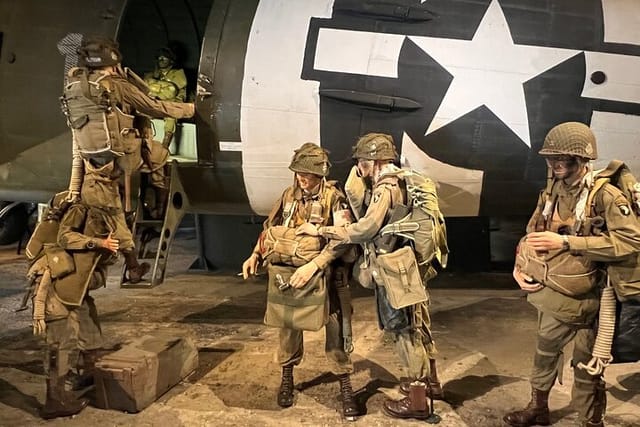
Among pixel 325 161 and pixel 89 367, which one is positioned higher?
pixel 325 161

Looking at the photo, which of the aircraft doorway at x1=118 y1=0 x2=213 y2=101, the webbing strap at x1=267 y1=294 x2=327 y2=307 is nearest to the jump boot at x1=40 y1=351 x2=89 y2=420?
the webbing strap at x1=267 y1=294 x2=327 y2=307

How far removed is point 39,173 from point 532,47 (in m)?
3.75

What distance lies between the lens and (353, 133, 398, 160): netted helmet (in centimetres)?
380

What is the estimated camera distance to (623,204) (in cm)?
332

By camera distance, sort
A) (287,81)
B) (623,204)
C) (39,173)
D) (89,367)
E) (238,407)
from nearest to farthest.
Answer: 1. (623,204)
2. (238,407)
3. (89,367)
4. (287,81)
5. (39,173)

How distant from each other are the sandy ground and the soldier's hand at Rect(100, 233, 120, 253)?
0.97m

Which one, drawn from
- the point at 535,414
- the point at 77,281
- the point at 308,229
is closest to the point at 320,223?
the point at 308,229

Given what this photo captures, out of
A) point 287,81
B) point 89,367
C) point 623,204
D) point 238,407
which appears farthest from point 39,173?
point 623,204

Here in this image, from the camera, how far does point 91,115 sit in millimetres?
4160

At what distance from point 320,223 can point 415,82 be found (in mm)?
1336

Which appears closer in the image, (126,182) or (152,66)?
(126,182)

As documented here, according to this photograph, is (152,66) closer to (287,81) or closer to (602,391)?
(287,81)

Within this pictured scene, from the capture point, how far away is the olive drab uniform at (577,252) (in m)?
3.33

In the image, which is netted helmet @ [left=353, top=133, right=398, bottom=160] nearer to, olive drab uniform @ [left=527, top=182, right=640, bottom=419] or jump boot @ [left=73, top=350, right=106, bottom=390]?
olive drab uniform @ [left=527, top=182, right=640, bottom=419]
